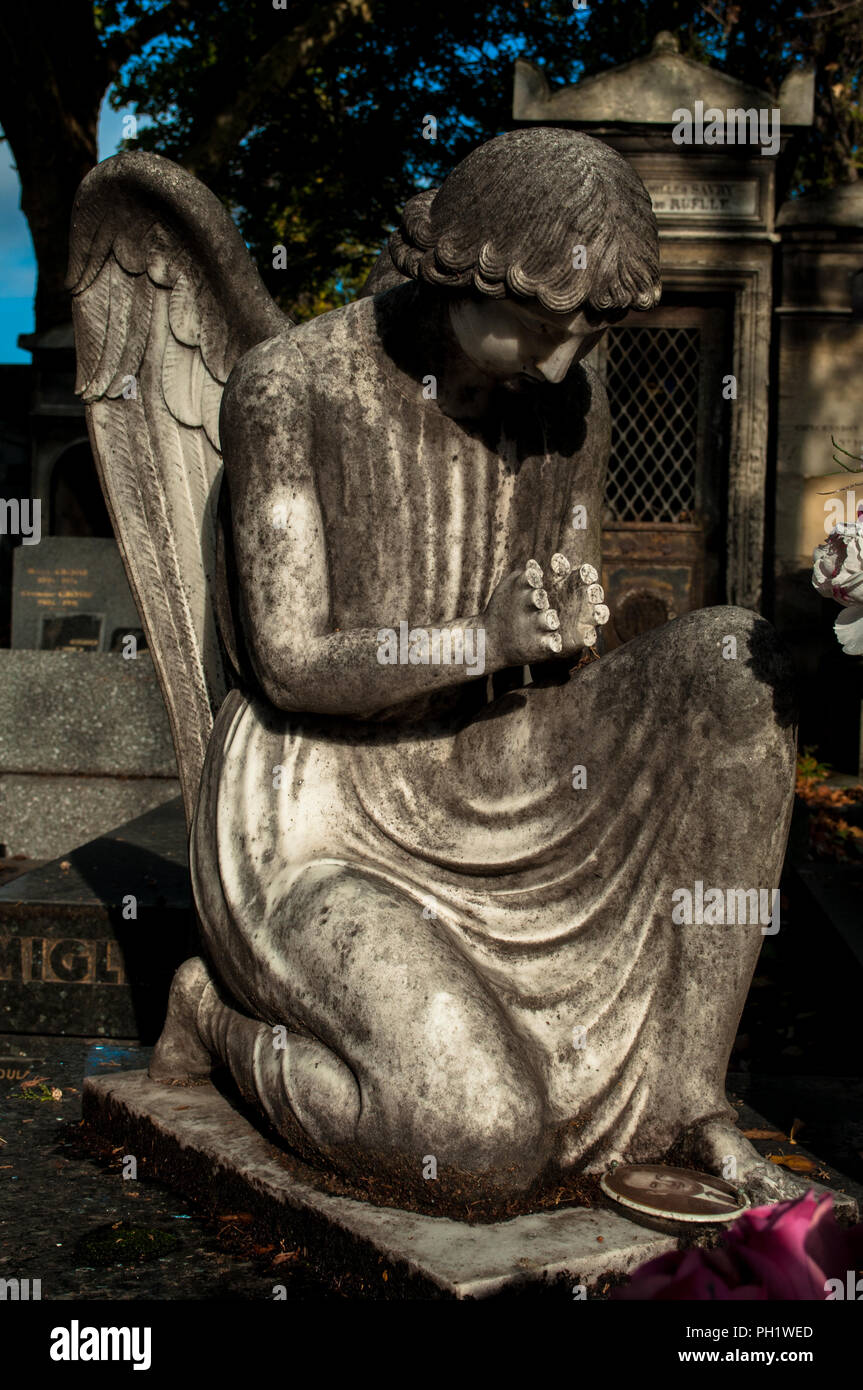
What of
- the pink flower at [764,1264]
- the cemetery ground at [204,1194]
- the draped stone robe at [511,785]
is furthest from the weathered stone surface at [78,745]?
the pink flower at [764,1264]

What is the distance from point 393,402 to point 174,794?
4.48m

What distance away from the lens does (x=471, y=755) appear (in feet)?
9.03

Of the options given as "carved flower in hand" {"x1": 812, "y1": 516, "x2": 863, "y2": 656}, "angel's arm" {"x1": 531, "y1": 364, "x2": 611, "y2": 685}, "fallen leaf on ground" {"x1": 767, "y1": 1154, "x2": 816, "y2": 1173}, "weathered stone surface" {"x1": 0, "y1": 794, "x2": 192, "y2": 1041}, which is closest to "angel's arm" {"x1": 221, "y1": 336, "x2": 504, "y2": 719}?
"angel's arm" {"x1": 531, "y1": 364, "x2": 611, "y2": 685}

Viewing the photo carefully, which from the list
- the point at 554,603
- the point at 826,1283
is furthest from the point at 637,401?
the point at 826,1283

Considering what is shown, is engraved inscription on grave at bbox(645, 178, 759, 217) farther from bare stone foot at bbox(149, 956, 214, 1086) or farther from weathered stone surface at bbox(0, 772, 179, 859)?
bare stone foot at bbox(149, 956, 214, 1086)

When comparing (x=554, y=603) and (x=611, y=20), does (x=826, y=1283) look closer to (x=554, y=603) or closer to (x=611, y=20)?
(x=554, y=603)

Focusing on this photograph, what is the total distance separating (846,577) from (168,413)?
1.77 metres

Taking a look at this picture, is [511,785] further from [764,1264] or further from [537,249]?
[764,1264]

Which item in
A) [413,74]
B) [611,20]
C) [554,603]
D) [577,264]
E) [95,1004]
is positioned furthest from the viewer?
[413,74]

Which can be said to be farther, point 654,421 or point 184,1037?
point 654,421

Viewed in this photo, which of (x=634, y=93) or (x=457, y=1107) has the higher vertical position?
(x=634, y=93)

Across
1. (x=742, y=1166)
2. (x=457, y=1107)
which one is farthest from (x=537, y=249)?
(x=742, y=1166)

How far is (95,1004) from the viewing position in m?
3.95

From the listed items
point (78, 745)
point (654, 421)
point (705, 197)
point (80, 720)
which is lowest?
point (78, 745)
